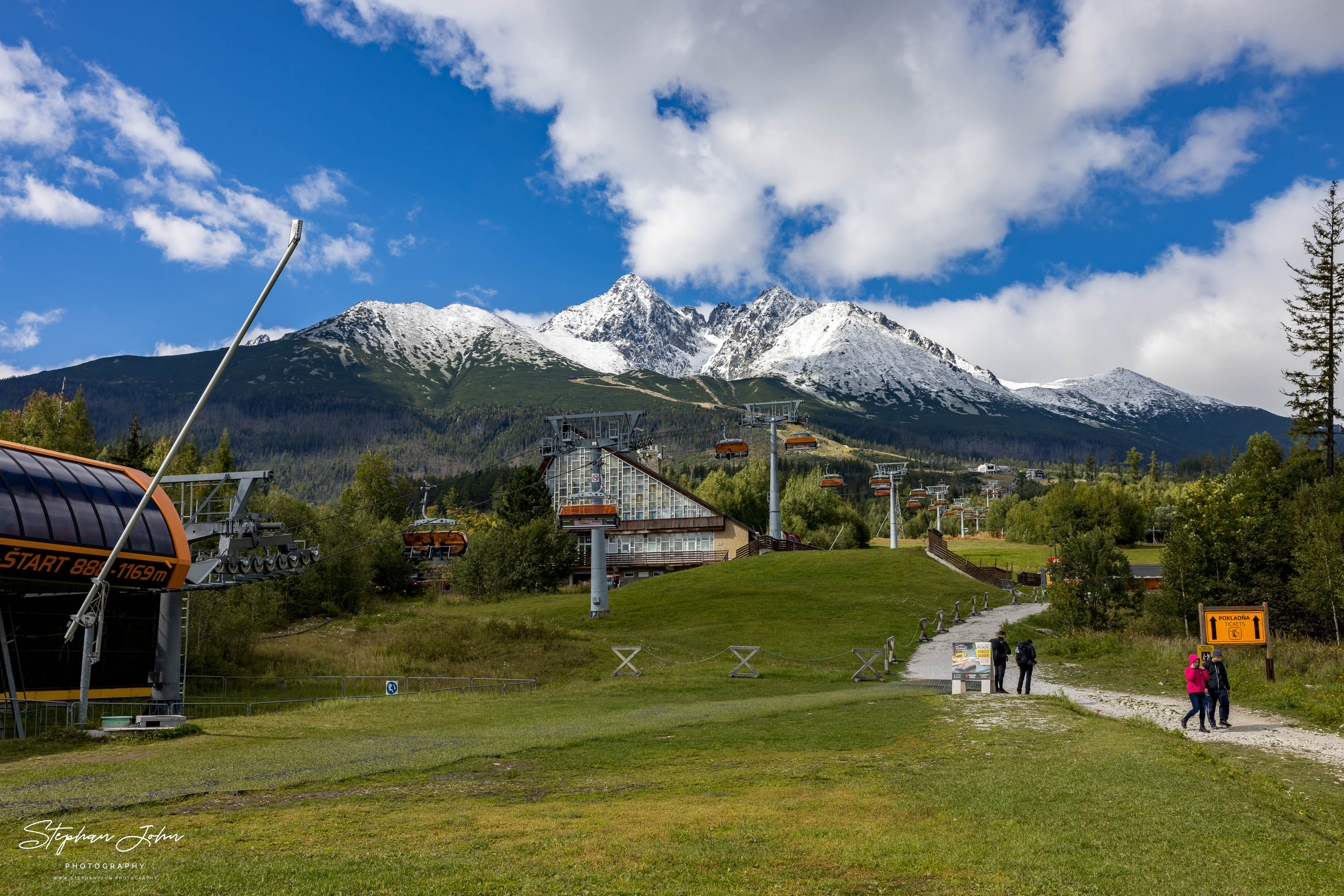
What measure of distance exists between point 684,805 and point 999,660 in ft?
69.4

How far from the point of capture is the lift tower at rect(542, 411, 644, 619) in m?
57.8

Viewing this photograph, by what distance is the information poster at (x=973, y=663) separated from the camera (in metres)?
30.6

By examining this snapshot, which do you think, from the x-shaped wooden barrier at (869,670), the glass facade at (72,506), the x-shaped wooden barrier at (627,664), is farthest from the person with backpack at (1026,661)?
the glass facade at (72,506)

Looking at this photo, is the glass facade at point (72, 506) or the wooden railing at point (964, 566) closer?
the glass facade at point (72, 506)

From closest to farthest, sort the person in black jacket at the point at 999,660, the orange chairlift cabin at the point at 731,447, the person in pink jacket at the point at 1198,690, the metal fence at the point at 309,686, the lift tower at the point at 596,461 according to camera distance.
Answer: the person in pink jacket at the point at 1198,690
the person in black jacket at the point at 999,660
the metal fence at the point at 309,686
the lift tower at the point at 596,461
the orange chairlift cabin at the point at 731,447

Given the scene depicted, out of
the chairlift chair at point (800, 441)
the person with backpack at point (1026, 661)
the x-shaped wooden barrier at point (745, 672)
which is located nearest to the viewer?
the person with backpack at point (1026, 661)

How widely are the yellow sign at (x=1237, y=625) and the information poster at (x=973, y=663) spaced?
7385 millimetres

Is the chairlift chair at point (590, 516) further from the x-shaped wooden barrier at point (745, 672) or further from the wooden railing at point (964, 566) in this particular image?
the wooden railing at point (964, 566)

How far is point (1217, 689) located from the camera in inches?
866

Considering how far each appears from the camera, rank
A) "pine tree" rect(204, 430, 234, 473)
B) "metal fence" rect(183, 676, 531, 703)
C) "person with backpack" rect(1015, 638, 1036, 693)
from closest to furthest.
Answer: "person with backpack" rect(1015, 638, 1036, 693) < "metal fence" rect(183, 676, 531, 703) < "pine tree" rect(204, 430, 234, 473)

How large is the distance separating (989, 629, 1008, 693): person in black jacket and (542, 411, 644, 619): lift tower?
29706 mm

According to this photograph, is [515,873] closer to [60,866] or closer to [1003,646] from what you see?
[60,866]


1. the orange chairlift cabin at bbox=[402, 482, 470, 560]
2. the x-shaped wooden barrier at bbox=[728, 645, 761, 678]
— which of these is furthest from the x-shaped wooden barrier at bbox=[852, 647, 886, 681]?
the orange chairlift cabin at bbox=[402, 482, 470, 560]

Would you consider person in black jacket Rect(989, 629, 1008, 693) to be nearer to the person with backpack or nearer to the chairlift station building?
the person with backpack
